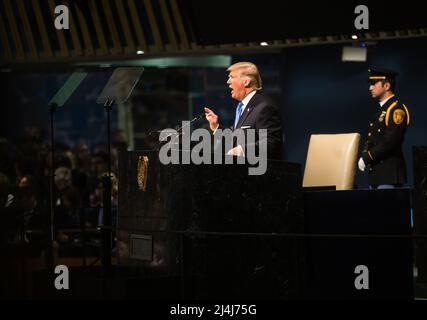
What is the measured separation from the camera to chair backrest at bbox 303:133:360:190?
702 centimetres

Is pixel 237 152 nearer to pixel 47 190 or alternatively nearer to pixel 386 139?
pixel 47 190

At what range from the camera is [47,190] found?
24.6ft

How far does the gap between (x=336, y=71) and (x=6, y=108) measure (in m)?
6.11

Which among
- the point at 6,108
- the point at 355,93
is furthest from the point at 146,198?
the point at 6,108

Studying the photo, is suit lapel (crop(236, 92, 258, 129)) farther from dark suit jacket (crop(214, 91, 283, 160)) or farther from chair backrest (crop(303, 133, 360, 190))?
chair backrest (crop(303, 133, 360, 190))

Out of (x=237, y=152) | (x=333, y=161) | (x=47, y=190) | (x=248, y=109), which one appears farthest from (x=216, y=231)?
(x=47, y=190)

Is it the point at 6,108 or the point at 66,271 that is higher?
the point at 6,108

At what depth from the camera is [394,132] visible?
7926 mm

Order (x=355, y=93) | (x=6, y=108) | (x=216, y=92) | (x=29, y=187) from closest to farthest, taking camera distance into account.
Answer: (x=29, y=187), (x=355, y=93), (x=216, y=92), (x=6, y=108)

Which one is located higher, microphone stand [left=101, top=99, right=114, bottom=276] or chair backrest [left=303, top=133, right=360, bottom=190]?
chair backrest [left=303, top=133, right=360, bottom=190]

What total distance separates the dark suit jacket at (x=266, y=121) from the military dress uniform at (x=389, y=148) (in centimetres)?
183

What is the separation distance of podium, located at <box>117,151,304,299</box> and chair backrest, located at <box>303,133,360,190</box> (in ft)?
3.75

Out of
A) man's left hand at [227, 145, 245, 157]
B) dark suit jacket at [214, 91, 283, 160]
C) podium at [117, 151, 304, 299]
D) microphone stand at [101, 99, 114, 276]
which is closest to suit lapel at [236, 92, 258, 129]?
dark suit jacket at [214, 91, 283, 160]

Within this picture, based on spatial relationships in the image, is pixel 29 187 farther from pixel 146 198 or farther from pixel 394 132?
pixel 394 132
